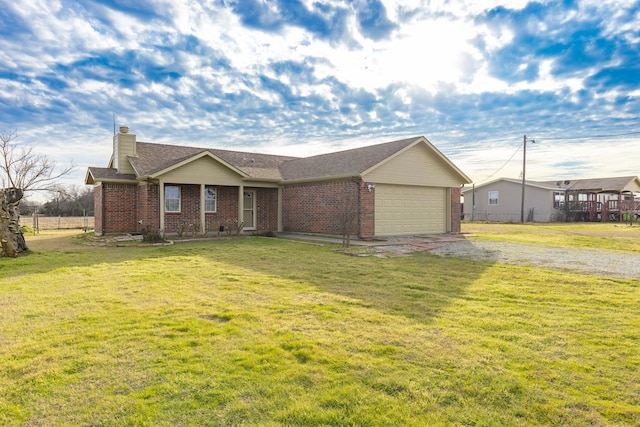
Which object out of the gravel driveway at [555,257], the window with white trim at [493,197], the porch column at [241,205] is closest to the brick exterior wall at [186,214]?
A: the porch column at [241,205]

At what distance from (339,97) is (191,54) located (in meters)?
8.30

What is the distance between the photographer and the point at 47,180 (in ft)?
69.2

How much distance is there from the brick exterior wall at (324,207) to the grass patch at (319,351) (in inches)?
300

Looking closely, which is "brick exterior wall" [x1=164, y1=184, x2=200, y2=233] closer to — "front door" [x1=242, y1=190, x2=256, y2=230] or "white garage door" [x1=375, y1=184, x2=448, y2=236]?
"front door" [x1=242, y1=190, x2=256, y2=230]

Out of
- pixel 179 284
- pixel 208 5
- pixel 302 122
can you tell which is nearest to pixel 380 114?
pixel 302 122

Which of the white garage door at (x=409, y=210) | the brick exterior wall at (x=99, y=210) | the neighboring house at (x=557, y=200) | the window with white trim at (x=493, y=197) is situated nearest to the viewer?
the white garage door at (x=409, y=210)

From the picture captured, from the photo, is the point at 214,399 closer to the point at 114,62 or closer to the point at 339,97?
the point at 114,62

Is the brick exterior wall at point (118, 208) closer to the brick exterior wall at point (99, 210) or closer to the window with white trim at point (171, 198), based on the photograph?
the brick exterior wall at point (99, 210)

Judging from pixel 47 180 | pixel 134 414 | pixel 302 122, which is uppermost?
pixel 302 122

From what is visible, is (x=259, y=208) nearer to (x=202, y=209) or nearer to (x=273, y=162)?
(x=202, y=209)

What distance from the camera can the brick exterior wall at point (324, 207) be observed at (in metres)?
15.9

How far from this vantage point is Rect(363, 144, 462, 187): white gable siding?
54.1 ft

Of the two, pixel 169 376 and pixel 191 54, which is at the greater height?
pixel 191 54

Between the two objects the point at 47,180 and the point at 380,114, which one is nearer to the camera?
Answer: the point at 47,180
